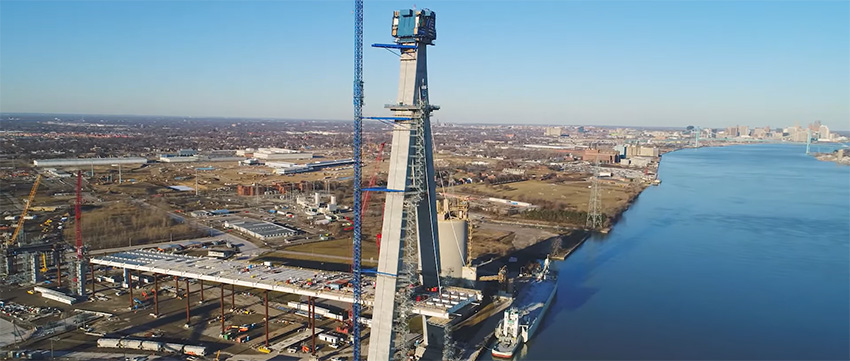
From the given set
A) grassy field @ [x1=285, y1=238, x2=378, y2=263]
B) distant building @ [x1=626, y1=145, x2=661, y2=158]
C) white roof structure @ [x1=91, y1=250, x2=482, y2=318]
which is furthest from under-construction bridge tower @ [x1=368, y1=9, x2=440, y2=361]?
distant building @ [x1=626, y1=145, x2=661, y2=158]

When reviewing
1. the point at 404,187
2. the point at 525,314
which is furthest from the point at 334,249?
the point at 404,187

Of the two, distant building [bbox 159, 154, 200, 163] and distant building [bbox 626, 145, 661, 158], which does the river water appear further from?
distant building [bbox 159, 154, 200, 163]

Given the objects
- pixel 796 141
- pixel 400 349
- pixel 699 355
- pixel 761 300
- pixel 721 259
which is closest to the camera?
pixel 400 349

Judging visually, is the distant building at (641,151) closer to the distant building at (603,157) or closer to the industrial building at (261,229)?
the distant building at (603,157)

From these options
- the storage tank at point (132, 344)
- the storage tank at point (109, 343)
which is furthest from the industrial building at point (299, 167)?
the storage tank at point (132, 344)

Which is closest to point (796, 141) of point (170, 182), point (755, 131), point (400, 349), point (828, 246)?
point (755, 131)

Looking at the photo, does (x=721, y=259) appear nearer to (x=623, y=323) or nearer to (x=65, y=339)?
(x=623, y=323)

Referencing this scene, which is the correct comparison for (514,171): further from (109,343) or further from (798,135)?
(798,135)
